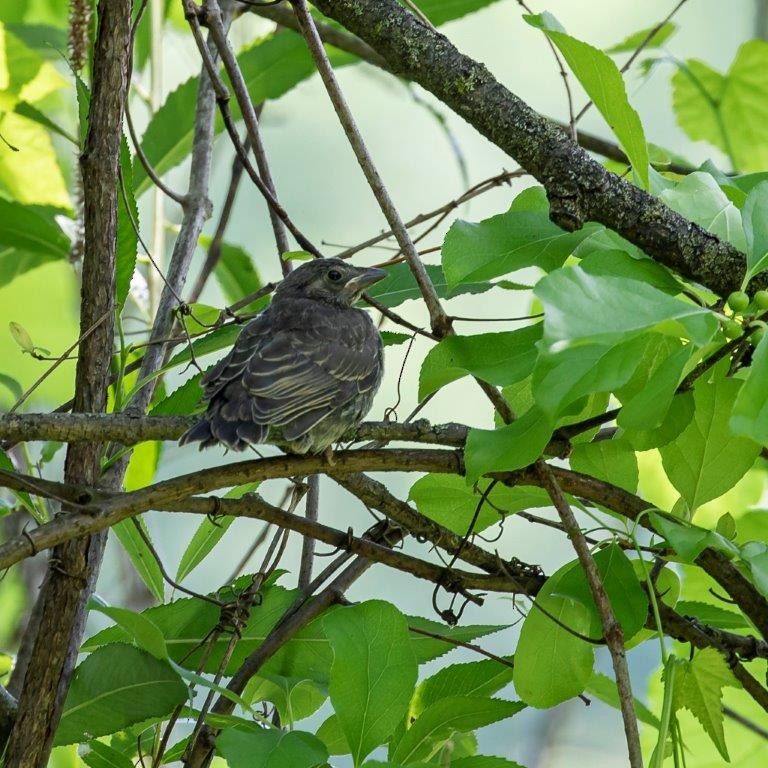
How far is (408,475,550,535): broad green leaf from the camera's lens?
5.24 ft

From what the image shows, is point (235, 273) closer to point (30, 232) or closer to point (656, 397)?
point (30, 232)

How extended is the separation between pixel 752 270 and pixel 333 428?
96 cm

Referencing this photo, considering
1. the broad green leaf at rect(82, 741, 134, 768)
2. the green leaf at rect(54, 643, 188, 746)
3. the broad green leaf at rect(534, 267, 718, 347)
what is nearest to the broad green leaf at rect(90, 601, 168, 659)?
the green leaf at rect(54, 643, 188, 746)

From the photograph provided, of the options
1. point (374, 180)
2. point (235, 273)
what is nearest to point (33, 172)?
point (235, 273)

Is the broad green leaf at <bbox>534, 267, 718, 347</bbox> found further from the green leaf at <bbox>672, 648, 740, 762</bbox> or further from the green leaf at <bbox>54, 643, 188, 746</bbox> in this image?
the green leaf at <bbox>54, 643, 188, 746</bbox>

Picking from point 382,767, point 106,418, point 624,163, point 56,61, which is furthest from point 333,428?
point 56,61

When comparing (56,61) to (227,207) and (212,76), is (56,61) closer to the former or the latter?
(227,207)

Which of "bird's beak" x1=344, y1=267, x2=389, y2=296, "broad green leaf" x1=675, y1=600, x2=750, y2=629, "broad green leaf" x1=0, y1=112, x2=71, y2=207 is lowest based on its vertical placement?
"broad green leaf" x1=675, y1=600, x2=750, y2=629

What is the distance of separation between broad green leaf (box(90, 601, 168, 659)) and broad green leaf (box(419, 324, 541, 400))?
521 mm

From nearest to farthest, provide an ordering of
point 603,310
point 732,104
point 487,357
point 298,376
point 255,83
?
point 603,310, point 487,357, point 298,376, point 255,83, point 732,104

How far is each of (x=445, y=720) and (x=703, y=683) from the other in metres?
0.35

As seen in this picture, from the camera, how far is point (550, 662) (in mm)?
1470

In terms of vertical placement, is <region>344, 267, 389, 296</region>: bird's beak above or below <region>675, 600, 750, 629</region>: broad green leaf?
above

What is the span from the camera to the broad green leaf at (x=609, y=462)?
1504 millimetres
